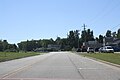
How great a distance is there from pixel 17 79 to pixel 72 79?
2.90 meters

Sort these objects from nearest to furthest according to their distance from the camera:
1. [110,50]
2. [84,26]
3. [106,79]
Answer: [106,79], [110,50], [84,26]

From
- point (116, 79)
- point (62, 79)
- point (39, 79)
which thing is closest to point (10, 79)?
point (39, 79)

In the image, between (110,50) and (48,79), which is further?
(110,50)

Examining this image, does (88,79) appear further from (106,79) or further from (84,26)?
(84,26)

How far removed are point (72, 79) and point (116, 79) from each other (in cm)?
232

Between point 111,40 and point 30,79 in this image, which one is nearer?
point 30,79

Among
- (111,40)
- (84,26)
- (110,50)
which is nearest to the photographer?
(110,50)

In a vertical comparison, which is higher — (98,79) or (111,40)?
(111,40)

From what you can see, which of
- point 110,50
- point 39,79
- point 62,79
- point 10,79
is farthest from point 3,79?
point 110,50

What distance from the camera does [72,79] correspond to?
58.0ft

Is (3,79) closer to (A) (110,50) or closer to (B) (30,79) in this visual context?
(B) (30,79)

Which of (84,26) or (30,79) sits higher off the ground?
(84,26)

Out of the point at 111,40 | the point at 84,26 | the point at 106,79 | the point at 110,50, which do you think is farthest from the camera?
the point at 111,40

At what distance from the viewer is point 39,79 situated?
17656 mm
